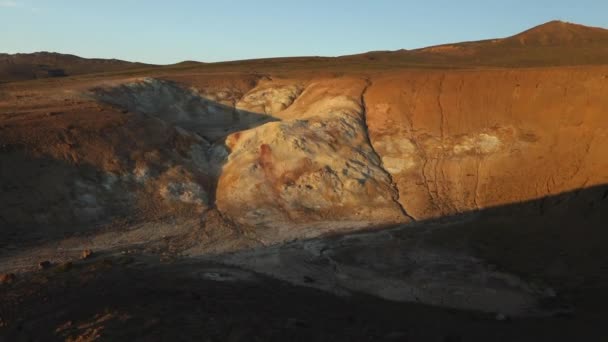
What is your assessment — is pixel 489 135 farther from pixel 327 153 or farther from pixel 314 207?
pixel 314 207

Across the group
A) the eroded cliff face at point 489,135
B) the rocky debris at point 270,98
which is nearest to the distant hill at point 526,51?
the rocky debris at point 270,98

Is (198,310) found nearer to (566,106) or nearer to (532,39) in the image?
(566,106)

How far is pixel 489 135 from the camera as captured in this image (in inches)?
1077

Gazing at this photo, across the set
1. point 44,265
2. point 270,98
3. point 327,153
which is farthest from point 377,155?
point 44,265

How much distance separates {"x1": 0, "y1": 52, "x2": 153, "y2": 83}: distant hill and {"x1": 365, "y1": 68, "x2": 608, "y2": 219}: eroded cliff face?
54009 mm

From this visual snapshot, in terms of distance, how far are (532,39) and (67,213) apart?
61.5 m

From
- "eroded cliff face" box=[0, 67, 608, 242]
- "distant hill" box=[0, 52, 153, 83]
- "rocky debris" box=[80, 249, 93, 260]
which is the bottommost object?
"rocky debris" box=[80, 249, 93, 260]

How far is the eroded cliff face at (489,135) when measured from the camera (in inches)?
953

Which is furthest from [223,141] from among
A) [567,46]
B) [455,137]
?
[567,46]

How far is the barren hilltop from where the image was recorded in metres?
14.5

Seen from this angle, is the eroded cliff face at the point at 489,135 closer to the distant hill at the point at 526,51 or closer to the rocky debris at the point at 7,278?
the rocky debris at the point at 7,278

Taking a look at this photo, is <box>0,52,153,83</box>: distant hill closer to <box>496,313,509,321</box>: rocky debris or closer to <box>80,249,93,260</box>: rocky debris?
<box>80,249,93,260</box>: rocky debris

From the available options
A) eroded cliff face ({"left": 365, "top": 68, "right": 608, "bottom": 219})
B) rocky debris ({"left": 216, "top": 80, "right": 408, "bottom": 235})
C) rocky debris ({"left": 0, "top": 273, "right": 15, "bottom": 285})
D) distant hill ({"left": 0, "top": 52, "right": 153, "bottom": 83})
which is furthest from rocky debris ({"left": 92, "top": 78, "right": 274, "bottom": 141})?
distant hill ({"left": 0, "top": 52, "right": 153, "bottom": 83})

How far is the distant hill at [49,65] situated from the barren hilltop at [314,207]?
149 feet
